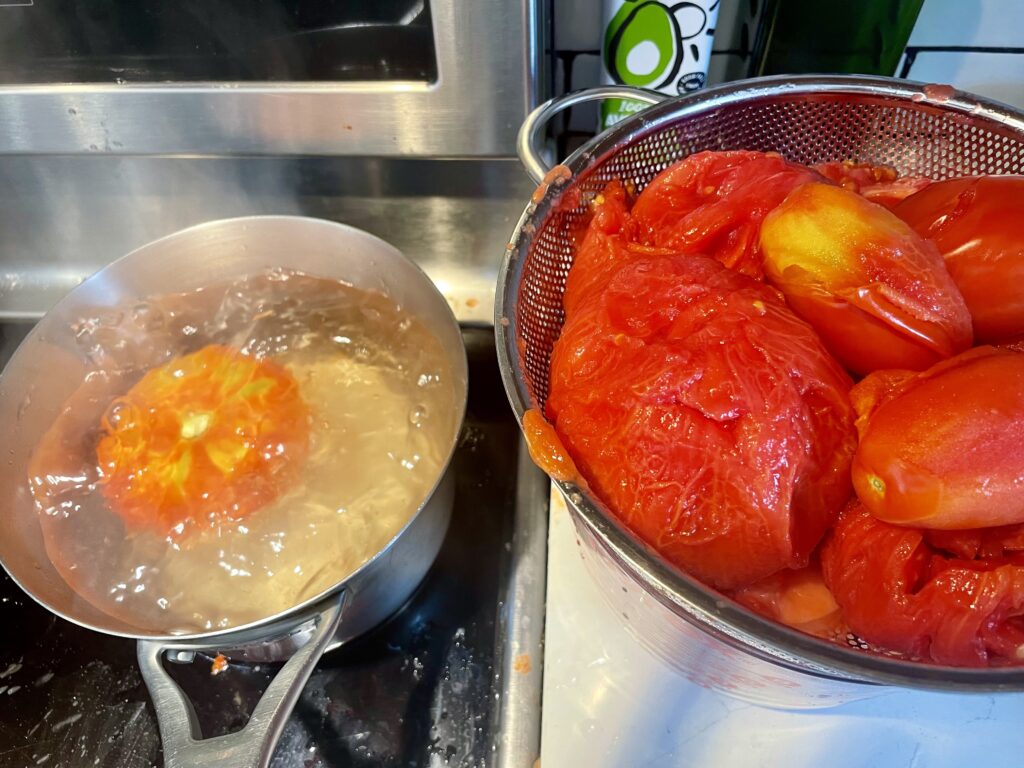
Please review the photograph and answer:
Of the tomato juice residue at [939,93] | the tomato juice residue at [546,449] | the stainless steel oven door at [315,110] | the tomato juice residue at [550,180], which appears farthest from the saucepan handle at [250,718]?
the tomato juice residue at [939,93]

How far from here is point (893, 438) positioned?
43 centimetres

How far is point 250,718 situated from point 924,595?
1.53ft

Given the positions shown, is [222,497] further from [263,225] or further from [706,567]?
[706,567]

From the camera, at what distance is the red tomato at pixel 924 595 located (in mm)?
423

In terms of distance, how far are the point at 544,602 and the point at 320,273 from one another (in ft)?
1.51

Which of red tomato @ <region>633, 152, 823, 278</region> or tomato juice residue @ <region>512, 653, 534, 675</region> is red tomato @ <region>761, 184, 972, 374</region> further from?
tomato juice residue @ <region>512, 653, 534, 675</region>

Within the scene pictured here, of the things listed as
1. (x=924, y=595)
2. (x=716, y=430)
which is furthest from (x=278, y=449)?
(x=924, y=595)

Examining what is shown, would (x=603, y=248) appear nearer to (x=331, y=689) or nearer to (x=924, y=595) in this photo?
(x=924, y=595)

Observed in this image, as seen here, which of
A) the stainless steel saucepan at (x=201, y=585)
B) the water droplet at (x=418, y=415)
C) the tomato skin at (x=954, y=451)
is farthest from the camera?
the water droplet at (x=418, y=415)

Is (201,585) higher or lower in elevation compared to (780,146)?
lower

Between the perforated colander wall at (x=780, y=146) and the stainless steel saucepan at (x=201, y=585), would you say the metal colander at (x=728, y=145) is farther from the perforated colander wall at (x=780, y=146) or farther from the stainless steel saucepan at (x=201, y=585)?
the stainless steel saucepan at (x=201, y=585)

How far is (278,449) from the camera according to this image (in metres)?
0.74

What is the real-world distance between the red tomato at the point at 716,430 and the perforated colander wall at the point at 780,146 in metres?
0.10

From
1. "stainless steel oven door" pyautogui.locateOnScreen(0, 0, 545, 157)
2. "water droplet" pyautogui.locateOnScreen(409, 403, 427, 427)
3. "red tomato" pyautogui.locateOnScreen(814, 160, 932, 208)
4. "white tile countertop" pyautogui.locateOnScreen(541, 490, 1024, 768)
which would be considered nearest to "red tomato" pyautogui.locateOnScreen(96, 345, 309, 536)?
"water droplet" pyautogui.locateOnScreen(409, 403, 427, 427)
